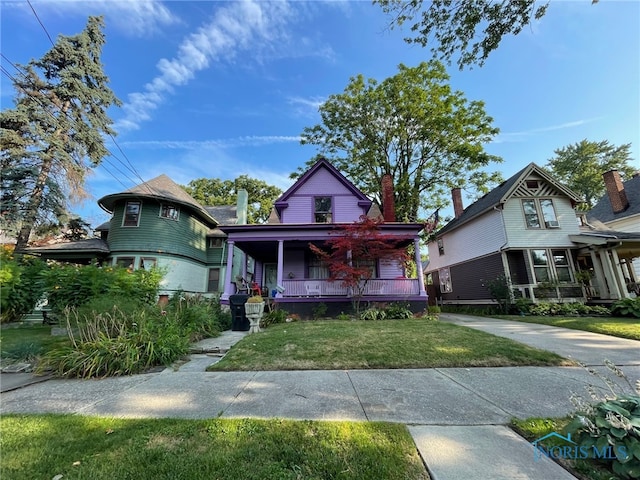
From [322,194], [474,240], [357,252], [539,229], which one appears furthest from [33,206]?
[539,229]

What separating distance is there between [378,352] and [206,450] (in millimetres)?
3750

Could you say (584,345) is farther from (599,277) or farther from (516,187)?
(516,187)

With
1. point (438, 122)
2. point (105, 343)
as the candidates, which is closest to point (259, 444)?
point (105, 343)

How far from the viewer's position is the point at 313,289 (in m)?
11.7

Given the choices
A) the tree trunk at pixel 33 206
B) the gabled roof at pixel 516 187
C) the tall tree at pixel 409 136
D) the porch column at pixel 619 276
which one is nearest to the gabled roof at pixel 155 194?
the tree trunk at pixel 33 206

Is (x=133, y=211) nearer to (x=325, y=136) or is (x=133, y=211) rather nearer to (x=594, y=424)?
(x=325, y=136)

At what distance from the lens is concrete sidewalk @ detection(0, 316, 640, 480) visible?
2.17 metres

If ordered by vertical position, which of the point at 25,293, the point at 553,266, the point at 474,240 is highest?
the point at 474,240

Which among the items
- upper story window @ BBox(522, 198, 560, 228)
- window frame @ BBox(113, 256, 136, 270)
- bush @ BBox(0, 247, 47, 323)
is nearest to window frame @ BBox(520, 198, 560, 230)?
upper story window @ BBox(522, 198, 560, 228)

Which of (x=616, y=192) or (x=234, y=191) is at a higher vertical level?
(x=234, y=191)

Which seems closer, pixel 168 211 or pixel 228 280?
pixel 228 280

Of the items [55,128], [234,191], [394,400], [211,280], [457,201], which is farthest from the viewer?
[234,191]

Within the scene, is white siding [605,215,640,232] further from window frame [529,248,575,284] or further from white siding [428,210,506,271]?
white siding [428,210,506,271]

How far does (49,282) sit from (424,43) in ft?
39.3
